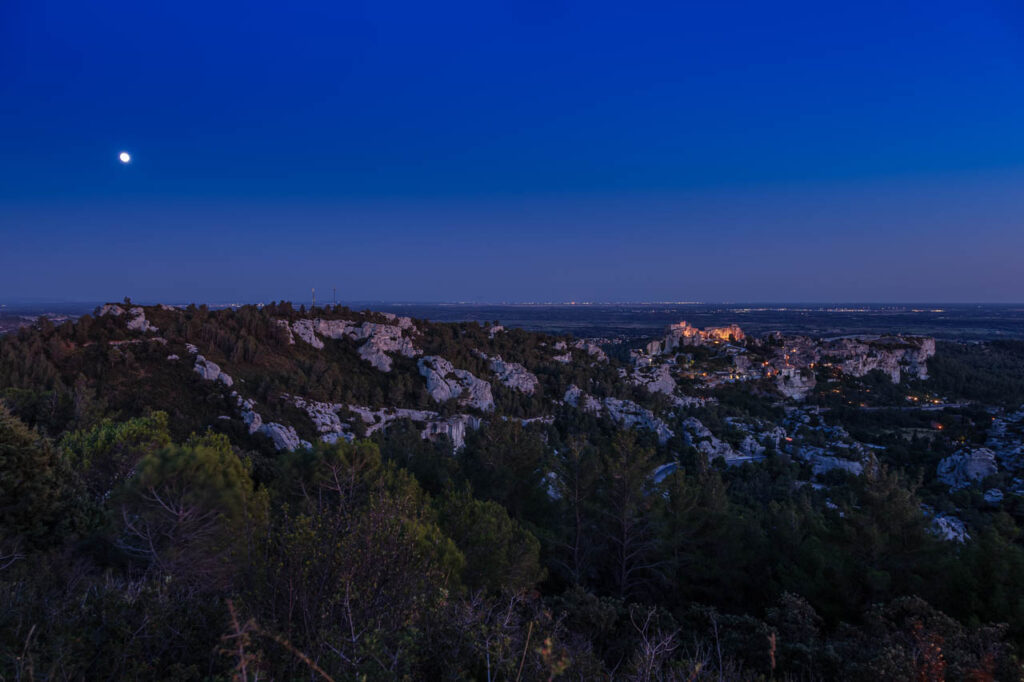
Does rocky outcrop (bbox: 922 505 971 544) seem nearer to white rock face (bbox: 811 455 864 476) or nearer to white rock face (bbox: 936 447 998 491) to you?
white rock face (bbox: 936 447 998 491)

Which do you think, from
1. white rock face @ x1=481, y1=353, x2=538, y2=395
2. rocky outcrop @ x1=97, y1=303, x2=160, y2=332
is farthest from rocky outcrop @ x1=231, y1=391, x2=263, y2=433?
white rock face @ x1=481, y1=353, x2=538, y2=395

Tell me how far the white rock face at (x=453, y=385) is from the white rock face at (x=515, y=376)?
3468 millimetres

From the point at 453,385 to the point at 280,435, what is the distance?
16.4 metres

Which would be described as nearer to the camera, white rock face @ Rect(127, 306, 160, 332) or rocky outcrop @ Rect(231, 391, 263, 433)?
rocky outcrop @ Rect(231, 391, 263, 433)

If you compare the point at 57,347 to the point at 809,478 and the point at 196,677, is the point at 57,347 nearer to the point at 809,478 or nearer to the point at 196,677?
the point at 196,677

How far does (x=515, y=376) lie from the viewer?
4459 centimetres

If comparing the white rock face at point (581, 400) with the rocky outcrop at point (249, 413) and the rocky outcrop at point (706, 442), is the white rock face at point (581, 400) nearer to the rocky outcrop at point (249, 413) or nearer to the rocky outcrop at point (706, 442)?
the rocky outcrop at point (706, 442)

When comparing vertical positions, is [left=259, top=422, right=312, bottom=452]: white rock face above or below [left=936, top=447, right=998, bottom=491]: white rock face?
above

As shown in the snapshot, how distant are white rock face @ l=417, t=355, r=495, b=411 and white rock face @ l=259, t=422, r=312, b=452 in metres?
13.6

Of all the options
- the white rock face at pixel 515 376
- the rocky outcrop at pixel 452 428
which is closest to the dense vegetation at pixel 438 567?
the rocky outcrop at pixel 452 428

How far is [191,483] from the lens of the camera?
9875mm

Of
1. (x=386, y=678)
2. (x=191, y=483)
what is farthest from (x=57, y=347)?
(x=386, y=678)

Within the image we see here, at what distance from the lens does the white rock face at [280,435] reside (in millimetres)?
25844

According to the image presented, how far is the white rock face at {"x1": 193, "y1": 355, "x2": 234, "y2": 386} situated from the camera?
29641 mm
